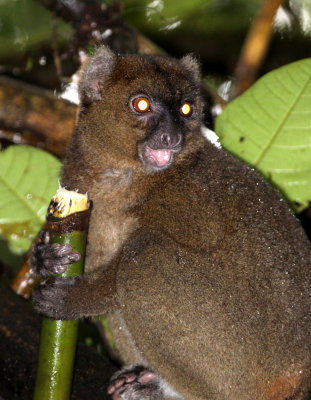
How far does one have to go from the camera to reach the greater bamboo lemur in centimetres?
377

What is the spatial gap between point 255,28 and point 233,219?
239 cm

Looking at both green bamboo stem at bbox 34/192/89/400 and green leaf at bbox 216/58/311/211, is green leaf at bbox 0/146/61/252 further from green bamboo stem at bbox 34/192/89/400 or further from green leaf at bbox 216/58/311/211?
green leaf at bbox 216/58/311/211

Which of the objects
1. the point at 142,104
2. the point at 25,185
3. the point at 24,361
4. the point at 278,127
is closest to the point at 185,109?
the point at 142,104

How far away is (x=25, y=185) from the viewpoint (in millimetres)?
4492

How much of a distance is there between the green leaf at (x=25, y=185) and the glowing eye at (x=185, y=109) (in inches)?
37.7

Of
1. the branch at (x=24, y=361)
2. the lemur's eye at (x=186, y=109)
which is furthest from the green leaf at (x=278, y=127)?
the branch at (x=24, y=361)

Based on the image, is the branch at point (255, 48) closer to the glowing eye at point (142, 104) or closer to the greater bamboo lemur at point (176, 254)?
the greater bamboo lemur at point (176, 254)

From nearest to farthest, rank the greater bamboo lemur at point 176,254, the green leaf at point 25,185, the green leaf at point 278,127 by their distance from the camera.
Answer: the greater bamboo lemur at point 176,254 → the green leaf at point 278,127 → the green leaf at point 25,185

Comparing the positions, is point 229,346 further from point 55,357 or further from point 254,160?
point 254,160

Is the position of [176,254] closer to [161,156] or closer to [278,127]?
[161,156]

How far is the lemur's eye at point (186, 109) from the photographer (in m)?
4.28

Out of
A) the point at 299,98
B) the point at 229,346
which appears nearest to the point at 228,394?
the point at 229,346

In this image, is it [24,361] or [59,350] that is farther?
[24,361]

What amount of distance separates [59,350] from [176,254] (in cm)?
90
